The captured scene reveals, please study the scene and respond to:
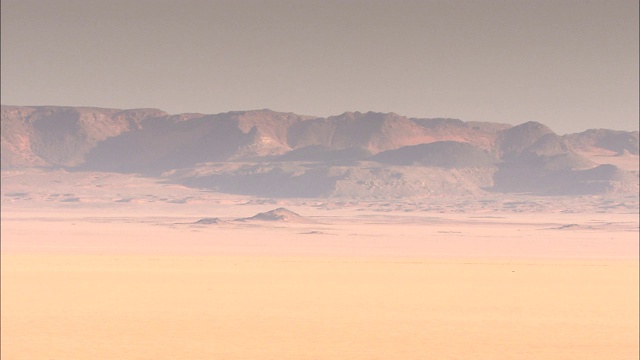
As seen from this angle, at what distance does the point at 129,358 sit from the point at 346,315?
6.27 metres

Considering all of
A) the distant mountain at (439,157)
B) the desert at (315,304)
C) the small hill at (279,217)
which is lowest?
the small hill at (279,217)

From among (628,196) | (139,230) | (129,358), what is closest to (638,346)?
(129,358)

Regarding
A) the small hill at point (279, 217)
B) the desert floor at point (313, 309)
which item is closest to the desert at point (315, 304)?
the desert floor at point (313, 309)

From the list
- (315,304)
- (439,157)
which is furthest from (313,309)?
(439,157)

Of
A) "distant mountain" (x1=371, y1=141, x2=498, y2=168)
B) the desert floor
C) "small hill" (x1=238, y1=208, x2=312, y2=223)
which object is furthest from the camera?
"distant mountain" (x1=371, y1=141, x2=498, y2=168)

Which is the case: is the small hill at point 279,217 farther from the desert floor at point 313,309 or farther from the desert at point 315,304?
the desert floor at point 313,309

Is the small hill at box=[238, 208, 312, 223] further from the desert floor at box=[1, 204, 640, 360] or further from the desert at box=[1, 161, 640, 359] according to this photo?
the desert floor at box=[1, 204, 640, 360]

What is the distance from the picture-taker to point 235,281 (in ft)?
91.2

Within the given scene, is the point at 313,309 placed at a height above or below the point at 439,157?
below

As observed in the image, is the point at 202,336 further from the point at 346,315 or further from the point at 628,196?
the point at 628,196

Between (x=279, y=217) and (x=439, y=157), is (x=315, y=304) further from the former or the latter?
(x=439, y=157)

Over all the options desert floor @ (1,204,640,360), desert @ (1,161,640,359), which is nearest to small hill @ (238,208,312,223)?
desert @ (1,161,640,359)

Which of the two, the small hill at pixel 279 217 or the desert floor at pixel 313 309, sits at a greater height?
the desert floor at pixel 313 309

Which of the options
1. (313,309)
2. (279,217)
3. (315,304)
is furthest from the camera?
(279,217)
